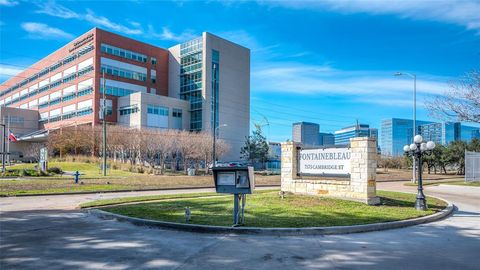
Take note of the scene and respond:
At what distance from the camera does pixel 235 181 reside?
887cm

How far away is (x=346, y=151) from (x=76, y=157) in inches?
1784

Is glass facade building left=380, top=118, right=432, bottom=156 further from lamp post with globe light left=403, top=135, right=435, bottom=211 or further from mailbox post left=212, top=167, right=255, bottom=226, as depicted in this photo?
mailbox post left=212, top=167, right=255, bottom=226

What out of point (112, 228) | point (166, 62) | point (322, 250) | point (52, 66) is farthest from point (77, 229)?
point (52, 66)

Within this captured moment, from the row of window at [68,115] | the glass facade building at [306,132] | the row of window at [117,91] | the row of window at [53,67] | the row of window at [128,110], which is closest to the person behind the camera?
the row of window at [128,110]

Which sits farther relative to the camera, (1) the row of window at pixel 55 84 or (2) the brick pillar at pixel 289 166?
(1) the row of window at pixel 55 84

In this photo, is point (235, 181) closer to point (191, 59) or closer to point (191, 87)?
point (191, 87)

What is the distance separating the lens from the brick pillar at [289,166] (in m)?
15.8

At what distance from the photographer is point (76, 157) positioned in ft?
165

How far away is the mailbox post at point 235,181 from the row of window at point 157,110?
184 ft

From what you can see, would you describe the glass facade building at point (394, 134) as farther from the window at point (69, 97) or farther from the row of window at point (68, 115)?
the window at point (69, 97)

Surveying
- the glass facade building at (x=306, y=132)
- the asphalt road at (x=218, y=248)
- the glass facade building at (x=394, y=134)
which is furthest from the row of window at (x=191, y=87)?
the asphalt road at (x=218, y=248)

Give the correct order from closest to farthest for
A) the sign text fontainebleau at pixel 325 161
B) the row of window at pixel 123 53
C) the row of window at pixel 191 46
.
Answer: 1. the sign text fontainebleau at pixel 325 161
2. the row of window at pixel 123 53
3. the row of window at pixel 191 46

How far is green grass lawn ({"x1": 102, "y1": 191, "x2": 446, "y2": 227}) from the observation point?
9578 millimetres

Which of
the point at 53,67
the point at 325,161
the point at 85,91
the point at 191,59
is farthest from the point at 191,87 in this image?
the point at 325,161
